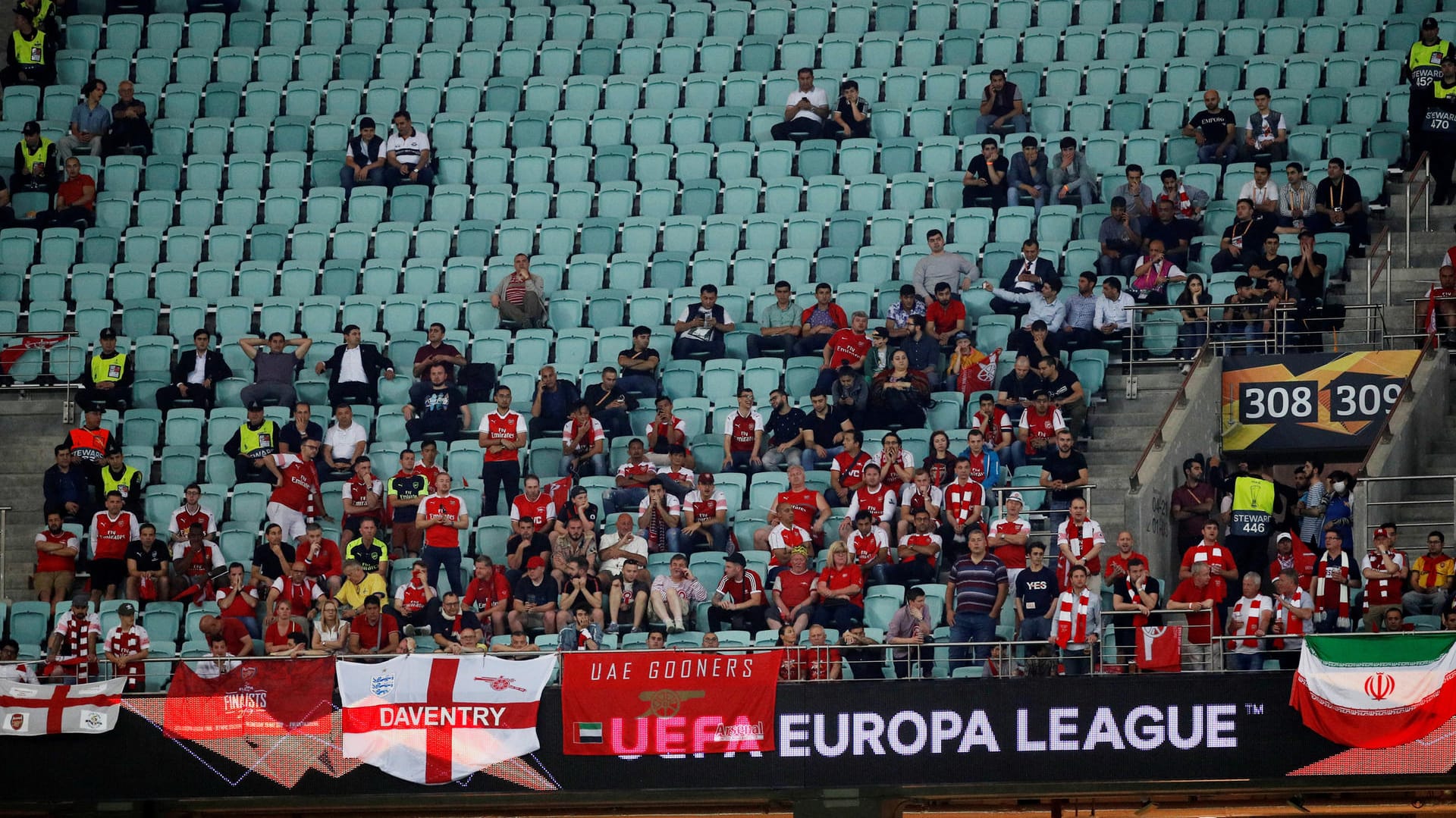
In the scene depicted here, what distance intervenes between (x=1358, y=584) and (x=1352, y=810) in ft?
6.00

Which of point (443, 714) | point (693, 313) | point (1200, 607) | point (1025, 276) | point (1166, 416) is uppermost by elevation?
point (1025, 276)

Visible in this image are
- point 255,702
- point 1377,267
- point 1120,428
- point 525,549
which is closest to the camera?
point 255,702

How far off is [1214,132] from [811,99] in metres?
4.26

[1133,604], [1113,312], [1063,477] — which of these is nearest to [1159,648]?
[1133,604]

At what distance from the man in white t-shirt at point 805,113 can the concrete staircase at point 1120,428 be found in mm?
4939

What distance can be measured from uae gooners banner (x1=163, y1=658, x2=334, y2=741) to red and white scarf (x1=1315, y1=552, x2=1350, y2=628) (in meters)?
7.33

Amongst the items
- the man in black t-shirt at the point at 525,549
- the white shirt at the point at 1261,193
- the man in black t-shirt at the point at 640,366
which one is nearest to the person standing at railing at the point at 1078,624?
the man in black t-shirt at the point at 525,549

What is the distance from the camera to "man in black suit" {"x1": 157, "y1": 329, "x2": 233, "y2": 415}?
67.3ft

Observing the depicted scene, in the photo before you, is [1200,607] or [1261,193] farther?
[1261,193]

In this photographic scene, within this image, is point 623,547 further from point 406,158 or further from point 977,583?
point 406,158

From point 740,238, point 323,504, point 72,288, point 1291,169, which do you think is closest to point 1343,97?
point 1291,169

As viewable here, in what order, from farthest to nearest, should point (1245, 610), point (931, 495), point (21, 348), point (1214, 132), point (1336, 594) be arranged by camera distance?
point (1214, 132)
point (21, 348)
point (931, 495)
point (1336, 594)
point (1245, 610)

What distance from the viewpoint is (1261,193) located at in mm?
20516

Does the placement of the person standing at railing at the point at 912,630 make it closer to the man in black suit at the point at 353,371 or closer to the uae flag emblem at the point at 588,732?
the uae flag emblem at the point at 588,732
